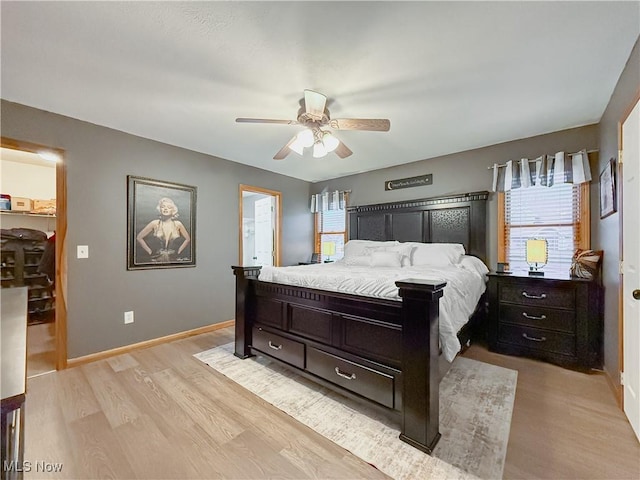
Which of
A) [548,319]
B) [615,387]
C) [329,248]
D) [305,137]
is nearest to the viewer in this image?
[615,387]

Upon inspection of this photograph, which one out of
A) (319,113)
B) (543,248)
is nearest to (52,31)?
(319,113)

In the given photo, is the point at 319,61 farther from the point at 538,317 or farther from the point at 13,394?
the point at 538,317

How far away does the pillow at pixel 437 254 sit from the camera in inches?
134

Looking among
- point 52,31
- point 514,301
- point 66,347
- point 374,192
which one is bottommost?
point 66,347

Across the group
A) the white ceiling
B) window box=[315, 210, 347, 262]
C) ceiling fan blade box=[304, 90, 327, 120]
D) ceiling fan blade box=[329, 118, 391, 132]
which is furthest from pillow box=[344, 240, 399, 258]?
ceiling fan blade box=[304, 90, 327, 120]

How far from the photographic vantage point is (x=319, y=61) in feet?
6.22

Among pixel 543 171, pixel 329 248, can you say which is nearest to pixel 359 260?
pixel 329 248

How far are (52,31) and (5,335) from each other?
1.82 meters

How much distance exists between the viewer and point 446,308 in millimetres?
1838

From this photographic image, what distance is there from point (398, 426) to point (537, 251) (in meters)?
2.39

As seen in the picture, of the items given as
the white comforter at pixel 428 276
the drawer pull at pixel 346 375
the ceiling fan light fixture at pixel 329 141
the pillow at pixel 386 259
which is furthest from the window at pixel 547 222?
the drawer pull at pixel 346 375

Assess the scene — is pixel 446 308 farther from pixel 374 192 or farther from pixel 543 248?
pixel 374 192

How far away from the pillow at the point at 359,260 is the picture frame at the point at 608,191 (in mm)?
2326

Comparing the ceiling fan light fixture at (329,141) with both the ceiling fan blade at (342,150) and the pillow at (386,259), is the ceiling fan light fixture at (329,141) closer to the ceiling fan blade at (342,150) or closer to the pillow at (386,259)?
the ceiling fan blade at (342,150)
